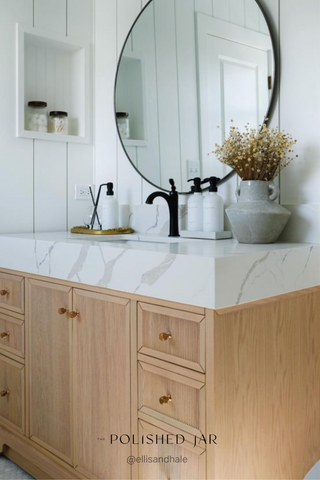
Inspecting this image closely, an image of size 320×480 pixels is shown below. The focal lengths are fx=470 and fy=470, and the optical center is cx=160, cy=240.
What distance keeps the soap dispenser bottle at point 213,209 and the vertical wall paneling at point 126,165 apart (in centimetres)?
53

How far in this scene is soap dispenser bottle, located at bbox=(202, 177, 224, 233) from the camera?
1751mm

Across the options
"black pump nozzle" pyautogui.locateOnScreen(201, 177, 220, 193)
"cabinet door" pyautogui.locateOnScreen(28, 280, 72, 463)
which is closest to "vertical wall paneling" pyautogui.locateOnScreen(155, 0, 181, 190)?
"black pump nozzle" pyautogui.locateOnScreen(201, 177, 220, 193)

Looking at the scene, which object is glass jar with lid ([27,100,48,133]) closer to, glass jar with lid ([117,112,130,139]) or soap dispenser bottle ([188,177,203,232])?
glass jar with lid ([117,112,130,139])

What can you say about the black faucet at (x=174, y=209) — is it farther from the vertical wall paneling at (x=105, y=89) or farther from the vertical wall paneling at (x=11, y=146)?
the vertical wall paneling at (x=11, y=146)

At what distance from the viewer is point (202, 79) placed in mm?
1833

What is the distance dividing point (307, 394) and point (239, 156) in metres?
0.77

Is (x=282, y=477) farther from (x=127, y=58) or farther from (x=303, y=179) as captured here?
(x=127, y=58)

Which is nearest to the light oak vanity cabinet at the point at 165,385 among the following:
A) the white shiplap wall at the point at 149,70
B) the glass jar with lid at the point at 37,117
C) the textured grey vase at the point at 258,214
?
the textured grey vase at the point at 258,214

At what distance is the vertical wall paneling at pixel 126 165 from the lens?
2236mm

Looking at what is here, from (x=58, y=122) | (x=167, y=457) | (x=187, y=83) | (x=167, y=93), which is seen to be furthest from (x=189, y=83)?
(x=167, y=457)

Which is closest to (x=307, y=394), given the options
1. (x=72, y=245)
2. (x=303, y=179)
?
(x=303, y=179)

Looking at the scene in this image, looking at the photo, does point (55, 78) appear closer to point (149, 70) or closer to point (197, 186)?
point (149, 70)

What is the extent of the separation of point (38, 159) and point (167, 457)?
1.55m

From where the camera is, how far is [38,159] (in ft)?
7.54
